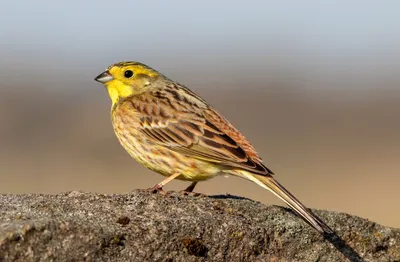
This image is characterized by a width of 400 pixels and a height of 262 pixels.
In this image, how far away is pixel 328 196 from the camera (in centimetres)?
2023

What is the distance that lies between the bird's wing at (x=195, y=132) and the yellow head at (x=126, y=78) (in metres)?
0.35

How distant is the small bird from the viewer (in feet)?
32.2

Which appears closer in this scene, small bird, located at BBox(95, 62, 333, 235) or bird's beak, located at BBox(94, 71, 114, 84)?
small bird, located at BBox(95, 62, 333, 235)

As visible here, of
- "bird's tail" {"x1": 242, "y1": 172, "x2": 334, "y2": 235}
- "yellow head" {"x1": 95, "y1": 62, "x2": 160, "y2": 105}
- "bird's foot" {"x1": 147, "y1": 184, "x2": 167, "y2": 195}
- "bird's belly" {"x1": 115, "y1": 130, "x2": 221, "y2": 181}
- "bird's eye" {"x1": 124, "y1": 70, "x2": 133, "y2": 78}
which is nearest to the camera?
"bird's tail" {"x1": 242, "y1": 172, "x2": 334, "y2": 235}

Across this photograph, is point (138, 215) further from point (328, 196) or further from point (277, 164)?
point (277, 164)

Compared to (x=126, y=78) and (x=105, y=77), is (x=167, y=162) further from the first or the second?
(x=105, y=77)

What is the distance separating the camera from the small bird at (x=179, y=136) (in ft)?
32.2

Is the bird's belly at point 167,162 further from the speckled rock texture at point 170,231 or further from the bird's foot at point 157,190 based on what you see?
the speckled rock texture at point 170,231

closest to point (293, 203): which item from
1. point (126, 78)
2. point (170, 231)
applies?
point (170, 231)

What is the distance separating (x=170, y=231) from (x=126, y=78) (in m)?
4.10

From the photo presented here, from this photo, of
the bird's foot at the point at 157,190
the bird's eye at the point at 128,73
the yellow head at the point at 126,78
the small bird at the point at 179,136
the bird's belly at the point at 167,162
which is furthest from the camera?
the bird's eye at the point at 128,73

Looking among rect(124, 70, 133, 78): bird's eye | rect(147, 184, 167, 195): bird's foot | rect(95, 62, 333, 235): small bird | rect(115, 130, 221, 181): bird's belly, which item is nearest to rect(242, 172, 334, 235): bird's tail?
rect(95, 62, 333, 235): small bird

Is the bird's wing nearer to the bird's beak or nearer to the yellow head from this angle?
the yellow head

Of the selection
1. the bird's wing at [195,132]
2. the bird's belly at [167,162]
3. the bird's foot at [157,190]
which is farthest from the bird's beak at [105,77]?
the bird's foot at [157,190]
